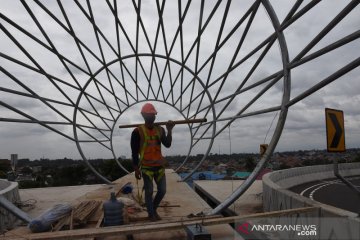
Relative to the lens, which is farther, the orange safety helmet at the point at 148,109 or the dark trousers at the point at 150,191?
the orange safety helmet at the point at 148,109

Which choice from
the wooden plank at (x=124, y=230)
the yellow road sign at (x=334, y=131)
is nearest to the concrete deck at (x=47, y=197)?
the wooden plank at (x=124, y=230)

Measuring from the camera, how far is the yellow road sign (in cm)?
649

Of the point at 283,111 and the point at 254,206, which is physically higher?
the point at 283,111

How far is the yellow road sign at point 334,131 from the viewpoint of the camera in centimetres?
649

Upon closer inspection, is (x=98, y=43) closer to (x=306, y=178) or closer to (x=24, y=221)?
(x=24, y=221)

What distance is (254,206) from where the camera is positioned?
19188mm

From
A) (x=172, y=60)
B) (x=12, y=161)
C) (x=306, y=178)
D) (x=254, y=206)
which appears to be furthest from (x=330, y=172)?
(x=12, y=161)

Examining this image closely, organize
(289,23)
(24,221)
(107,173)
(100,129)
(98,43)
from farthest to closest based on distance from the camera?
(107,173) → (100,129) → (98,43) → (24,221) → (289,23)

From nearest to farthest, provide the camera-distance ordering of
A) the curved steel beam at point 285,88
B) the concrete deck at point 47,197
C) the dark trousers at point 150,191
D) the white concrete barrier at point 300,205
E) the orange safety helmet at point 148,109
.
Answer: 1. the white concrete barrier at point 300,205
2. the curved steel beam at point 285,88
3. the dark trousers at point 150,191
4. the orange safety helmet at point 148,109
5. the concrete deck at point 47,197

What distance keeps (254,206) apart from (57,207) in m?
12.7

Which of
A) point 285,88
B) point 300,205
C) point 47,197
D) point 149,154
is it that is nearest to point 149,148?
point 149,154

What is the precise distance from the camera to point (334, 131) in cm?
659

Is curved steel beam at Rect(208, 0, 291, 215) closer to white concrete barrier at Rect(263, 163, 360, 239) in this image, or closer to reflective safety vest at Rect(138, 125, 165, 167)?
white concrete barrier at Rect(263, 163, 360, 239)

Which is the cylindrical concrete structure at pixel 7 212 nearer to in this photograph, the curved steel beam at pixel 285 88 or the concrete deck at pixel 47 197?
the concrete deck at pixel 47 197
